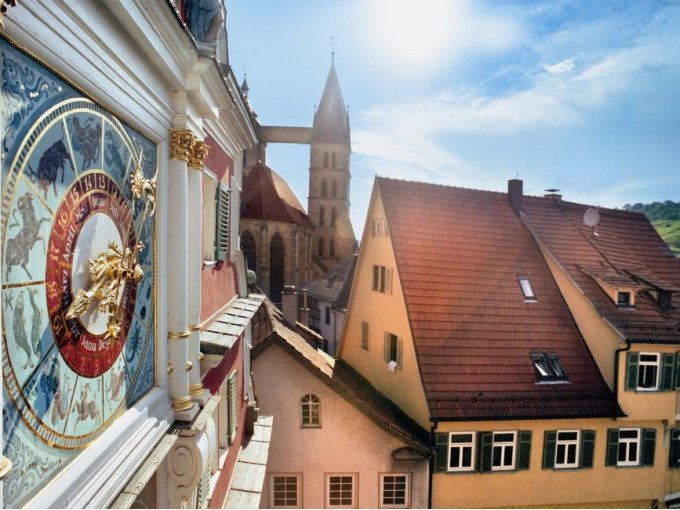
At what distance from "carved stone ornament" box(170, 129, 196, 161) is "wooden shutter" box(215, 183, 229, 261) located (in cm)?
187

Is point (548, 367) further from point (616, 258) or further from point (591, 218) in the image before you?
point (591, 218)

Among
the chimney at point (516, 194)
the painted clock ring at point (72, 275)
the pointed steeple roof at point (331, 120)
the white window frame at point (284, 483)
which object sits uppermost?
the pointed steeple roof at point (331, 120)

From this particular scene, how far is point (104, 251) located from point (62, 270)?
463 millimetres

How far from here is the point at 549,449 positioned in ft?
37.3

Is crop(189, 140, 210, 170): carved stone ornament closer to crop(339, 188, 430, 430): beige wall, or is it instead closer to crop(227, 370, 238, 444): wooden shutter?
crop(227, 370, 238, 444): wooden shutter

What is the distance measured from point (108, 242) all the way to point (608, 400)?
13.6m

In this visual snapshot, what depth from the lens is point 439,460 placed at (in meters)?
11.1

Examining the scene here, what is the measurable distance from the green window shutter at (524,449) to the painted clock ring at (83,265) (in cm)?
1135

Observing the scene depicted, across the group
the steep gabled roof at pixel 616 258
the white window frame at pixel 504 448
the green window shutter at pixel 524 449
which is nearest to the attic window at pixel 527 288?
the steep gabled roof at pixel 616 258

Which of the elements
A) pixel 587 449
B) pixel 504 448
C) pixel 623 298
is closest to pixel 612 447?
pixel 587 449

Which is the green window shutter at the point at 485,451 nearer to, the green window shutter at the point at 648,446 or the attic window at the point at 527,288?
the attic window at the point at 527,288

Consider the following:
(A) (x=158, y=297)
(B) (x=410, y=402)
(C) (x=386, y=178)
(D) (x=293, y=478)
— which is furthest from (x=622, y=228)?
(A) (x=158, y=297)

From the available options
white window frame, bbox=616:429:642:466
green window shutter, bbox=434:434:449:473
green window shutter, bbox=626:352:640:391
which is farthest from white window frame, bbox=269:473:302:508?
green window shutter, bbox=626:352:640:391

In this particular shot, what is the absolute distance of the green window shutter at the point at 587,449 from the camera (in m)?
11.5
